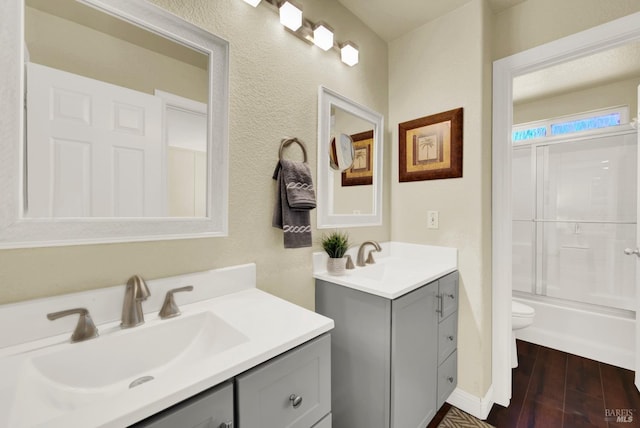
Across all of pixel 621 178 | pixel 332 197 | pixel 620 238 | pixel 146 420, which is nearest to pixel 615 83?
pixel 621 178

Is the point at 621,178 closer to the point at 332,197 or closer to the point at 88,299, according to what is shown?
the point at 332,197

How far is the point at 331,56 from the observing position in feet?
5.13

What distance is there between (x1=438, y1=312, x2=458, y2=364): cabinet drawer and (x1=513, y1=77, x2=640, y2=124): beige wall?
2.60 meters

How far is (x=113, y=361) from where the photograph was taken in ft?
2.44

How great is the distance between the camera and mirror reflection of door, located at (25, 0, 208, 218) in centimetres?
75

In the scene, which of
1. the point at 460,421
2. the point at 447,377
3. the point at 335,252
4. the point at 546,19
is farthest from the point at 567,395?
the point at 546,19

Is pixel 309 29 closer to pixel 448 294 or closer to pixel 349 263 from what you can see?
pixel 349 263

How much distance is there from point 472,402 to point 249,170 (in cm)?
184

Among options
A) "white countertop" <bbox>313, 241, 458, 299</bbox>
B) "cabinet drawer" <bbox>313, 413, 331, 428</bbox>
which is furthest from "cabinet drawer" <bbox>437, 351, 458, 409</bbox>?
"cabinet drawer" <bbox>313, 413, 331, 428</bbox>

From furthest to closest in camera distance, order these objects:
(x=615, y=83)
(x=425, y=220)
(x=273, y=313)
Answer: (x=615, y=83) → (x=425, y=220) → (x=273, y=313)

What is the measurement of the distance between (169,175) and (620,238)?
3418 millimetres

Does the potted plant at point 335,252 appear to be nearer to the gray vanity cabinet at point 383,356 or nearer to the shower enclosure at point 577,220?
the gray vanity cabinet at point 383,356

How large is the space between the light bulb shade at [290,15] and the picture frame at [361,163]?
2.24 ft

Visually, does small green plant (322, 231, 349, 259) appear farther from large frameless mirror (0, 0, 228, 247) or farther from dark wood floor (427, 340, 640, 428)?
dark wood floor (427, 340, 640, 428)
